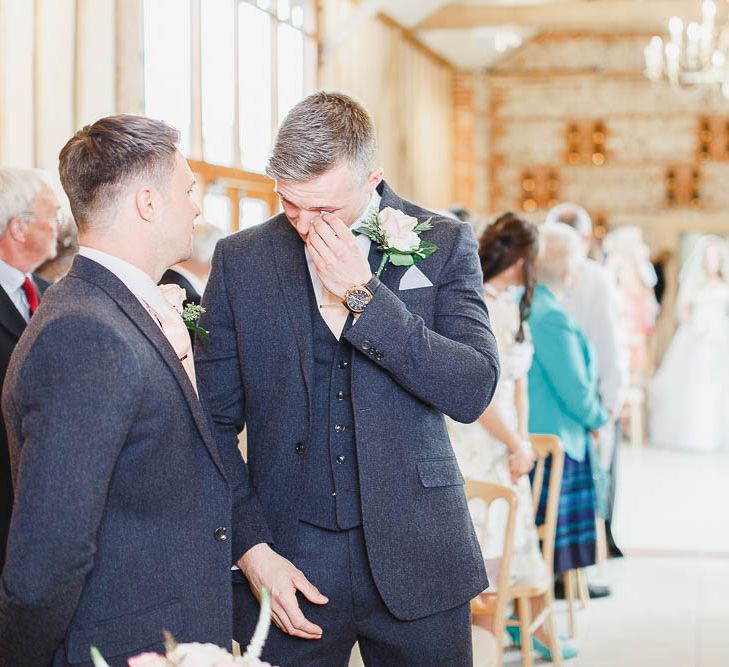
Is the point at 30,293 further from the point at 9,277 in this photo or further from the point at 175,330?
the point at 175,330

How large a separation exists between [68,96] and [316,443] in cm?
383

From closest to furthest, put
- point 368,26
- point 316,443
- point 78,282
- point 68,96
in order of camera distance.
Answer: point 78,282, point 316,443, point 68,96, point 368,26

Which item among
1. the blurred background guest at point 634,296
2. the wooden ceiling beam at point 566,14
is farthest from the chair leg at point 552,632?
the wooden ceiling beam at point 566,14

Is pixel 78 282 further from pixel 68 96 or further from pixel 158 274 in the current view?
pixel 68 96

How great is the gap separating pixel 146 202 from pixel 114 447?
1.35 ft

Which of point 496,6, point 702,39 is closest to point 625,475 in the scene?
point 702,39

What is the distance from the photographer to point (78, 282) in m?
1.73

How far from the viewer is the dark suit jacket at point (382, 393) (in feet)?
6.33

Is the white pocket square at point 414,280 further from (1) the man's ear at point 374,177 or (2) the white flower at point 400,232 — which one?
(1) the man's ear at point 374,177

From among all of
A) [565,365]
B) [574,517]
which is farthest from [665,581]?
[565,365]

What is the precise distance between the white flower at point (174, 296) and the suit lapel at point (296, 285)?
0.64ft

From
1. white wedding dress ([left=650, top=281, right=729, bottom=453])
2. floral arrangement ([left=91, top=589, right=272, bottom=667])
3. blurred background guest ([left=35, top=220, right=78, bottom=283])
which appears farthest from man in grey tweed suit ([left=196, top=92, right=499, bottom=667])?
white wedding dress ([left=650, top=281, right=729, bottom=453])

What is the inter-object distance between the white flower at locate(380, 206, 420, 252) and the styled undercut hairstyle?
12 centimetres

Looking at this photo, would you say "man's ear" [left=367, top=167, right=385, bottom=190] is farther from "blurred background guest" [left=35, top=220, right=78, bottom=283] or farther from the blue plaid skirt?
the blue plaid skirt
